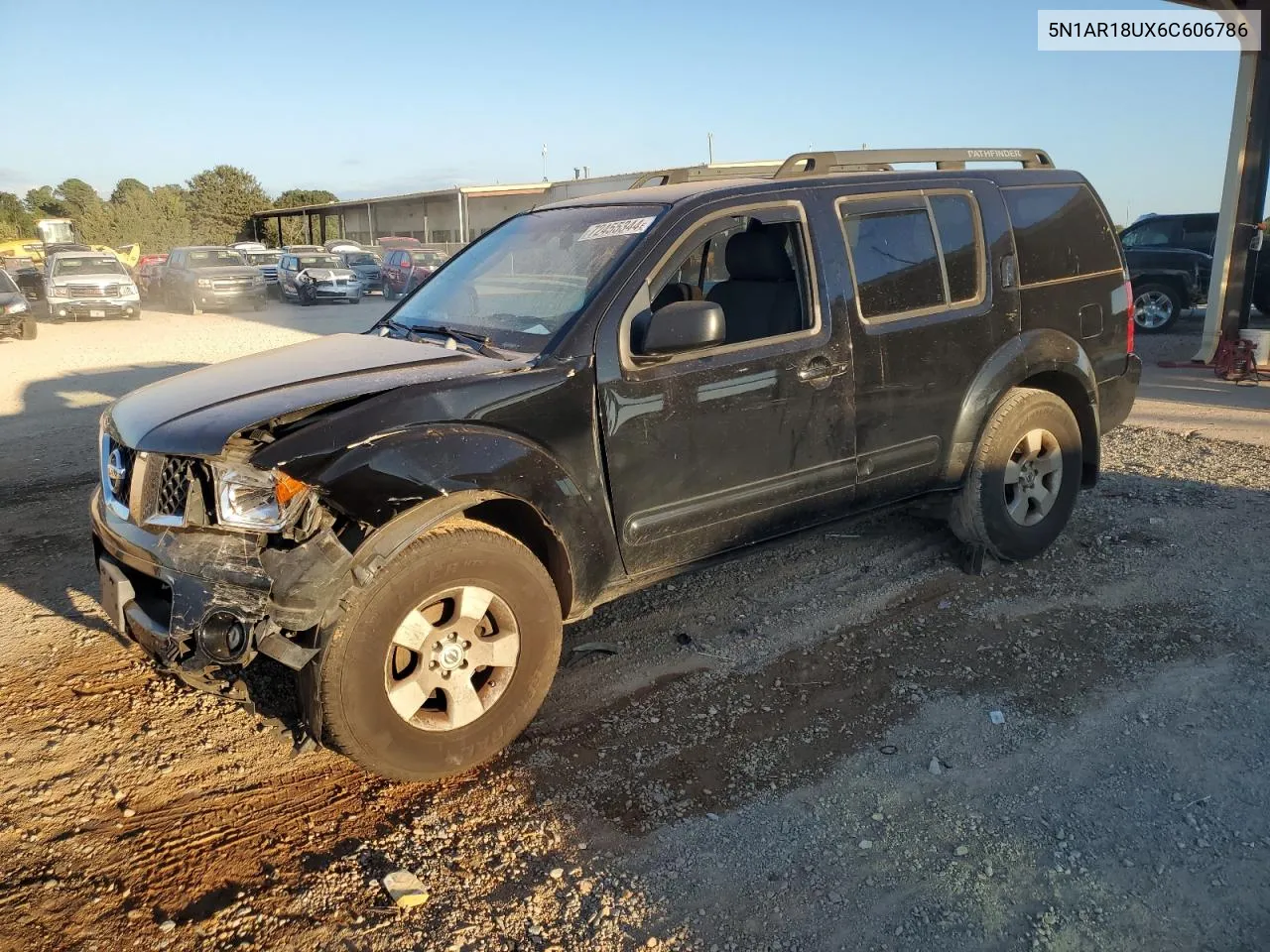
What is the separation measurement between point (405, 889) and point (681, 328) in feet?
6.77

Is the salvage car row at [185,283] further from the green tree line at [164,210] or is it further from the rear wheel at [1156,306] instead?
the green tree line at [164,210]

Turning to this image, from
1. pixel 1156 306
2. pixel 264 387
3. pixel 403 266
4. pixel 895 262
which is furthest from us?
pixel 403 266

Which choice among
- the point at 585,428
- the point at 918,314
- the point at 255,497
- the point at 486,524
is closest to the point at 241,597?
the point at 255,497

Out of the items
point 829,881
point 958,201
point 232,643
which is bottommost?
point 829,881

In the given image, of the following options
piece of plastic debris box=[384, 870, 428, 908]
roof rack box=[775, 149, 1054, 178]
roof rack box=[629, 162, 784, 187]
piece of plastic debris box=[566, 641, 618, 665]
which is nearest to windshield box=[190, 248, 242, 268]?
roof rack box=[629, 162, 784, 187]

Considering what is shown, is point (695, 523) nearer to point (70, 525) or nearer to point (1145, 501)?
point (1145, 501)

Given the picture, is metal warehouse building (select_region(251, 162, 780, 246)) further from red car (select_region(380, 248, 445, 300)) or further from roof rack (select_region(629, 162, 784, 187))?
roof rack (select_region(629, 162, 784, 187))

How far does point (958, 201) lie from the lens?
4.55 m

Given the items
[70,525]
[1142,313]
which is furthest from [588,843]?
[1142,313]

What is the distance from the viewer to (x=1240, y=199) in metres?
11.9

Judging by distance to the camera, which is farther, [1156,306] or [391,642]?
[1156,306]

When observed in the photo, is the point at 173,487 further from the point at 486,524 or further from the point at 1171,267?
the point at 1171,267

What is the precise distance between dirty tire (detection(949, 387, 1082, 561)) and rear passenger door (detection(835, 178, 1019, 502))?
0.30 metres

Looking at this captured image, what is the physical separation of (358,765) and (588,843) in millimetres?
870
